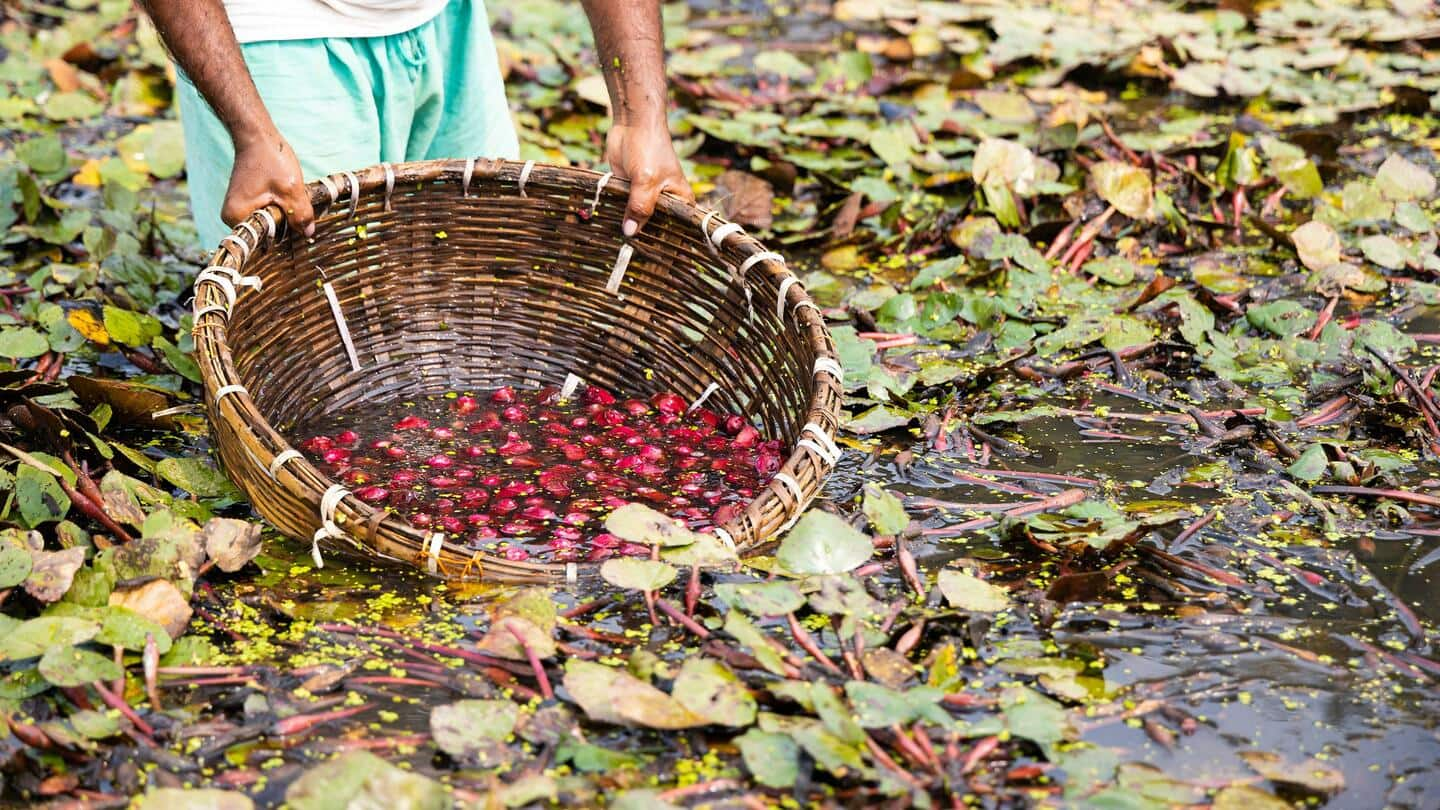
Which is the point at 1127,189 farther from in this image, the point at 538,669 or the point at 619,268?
the point at 538,669

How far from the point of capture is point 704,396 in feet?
8.34

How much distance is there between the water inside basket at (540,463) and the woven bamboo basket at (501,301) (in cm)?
7

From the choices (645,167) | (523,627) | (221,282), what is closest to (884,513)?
(523,627)

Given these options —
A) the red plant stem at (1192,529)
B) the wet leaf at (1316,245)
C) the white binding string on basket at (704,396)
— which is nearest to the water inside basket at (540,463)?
the white binding string on basket at (704,396)

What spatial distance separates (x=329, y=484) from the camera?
6.11 feet

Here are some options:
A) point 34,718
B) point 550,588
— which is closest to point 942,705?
point 550,588

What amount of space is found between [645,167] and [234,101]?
68 centimetres

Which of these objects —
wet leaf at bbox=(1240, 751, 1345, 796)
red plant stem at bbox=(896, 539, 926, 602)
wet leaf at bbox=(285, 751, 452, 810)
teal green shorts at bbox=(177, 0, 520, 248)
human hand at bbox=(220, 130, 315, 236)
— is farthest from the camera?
teal green shorts at bbox=(177, 0, 520, 248)

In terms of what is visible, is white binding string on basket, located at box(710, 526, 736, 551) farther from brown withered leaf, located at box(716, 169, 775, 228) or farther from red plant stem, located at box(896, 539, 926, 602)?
brown withered leaf, located at box(716, 169, 775, 228)

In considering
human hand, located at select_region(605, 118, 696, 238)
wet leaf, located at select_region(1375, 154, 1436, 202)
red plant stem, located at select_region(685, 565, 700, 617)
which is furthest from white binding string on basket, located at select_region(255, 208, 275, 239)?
wet leaf, located at select_region(1375, 154, 1436, 202)

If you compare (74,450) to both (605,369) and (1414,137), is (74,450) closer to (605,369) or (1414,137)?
(605,369)

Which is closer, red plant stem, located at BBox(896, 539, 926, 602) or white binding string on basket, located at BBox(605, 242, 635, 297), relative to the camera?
red plant stem, located at BBox(896, 539, 926, 602)

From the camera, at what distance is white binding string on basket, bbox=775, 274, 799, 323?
7.48ft

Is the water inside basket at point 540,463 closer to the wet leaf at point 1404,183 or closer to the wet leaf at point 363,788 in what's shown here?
the wet leaf at point 363,788
